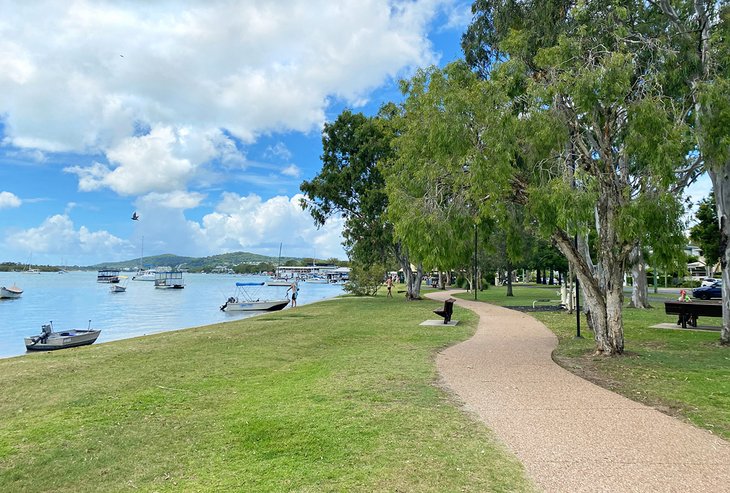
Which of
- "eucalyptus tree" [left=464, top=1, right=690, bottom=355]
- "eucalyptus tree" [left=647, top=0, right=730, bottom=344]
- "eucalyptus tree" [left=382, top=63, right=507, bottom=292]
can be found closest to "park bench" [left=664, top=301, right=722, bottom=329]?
"eucalyptus tree" [left=647, top=0, right=730, bottom=344]

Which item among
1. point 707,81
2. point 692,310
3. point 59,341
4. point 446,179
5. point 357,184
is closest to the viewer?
point 707,81

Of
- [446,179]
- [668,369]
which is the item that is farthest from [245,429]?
[668,369]

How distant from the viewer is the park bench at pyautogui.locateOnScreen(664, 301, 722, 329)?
14823 millimetres

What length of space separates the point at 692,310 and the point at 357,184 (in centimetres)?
2305

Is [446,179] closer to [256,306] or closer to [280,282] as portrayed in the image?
[256,306]

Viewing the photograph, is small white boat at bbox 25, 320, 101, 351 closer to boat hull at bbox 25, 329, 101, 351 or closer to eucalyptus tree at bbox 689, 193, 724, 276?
boat hull at bbox 25, 329, 101, 351

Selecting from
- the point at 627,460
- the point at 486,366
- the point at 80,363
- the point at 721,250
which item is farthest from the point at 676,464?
the point at 80,363

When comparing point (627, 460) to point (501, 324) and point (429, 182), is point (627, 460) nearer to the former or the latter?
point (429, 182)

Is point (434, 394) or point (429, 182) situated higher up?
point (429, 182)

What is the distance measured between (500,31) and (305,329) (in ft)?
38.4

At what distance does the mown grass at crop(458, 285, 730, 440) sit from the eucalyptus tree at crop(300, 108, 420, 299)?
2013 centimetres

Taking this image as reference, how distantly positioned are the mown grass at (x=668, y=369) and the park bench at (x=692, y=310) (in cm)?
63

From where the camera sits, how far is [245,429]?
5.67 m

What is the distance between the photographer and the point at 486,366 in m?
9.63
